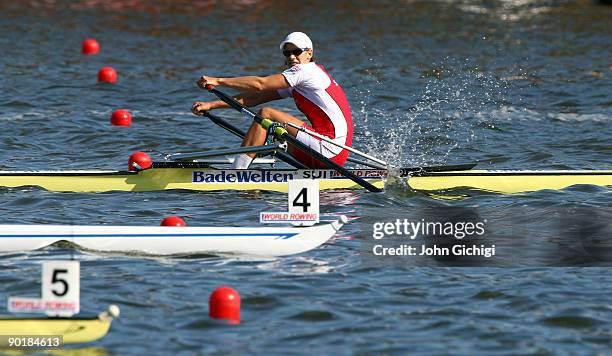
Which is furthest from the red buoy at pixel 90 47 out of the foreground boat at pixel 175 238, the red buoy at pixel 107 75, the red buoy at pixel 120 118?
the foreground boat at pixel 175 238

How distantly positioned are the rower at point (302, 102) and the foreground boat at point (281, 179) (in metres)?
0.19

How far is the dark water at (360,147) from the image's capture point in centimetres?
773

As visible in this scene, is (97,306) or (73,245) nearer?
(97,306)

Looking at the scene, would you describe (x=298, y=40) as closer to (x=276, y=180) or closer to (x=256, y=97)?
(x=256, y=97)

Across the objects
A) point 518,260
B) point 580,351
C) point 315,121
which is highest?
point 315,121

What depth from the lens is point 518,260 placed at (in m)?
9.27

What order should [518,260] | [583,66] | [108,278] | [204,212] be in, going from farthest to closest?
[583,66]
[204,212]
[518,260]
[108,278]

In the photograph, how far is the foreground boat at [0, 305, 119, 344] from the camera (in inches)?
277

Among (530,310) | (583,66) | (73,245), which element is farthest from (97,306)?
(583,66)

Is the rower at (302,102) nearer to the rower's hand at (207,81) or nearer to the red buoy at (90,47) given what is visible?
the rower's hand at (207,81)

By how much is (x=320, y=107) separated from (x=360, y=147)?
3405 mm

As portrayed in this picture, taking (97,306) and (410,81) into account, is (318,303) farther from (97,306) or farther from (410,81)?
(410,81)

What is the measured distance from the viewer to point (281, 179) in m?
11.8

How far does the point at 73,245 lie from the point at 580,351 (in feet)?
12.7
